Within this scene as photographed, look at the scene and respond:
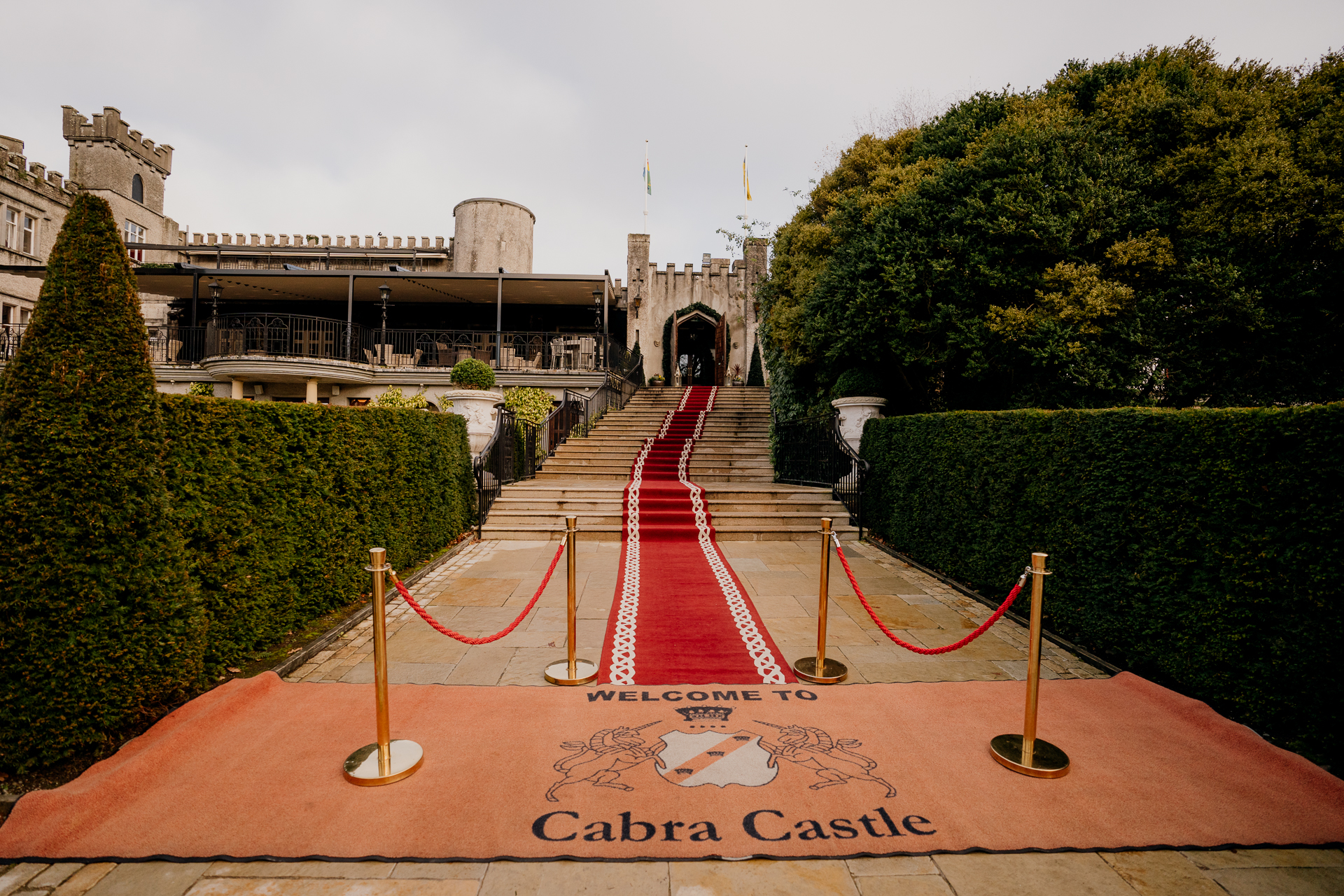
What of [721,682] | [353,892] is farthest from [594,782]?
[721,682]

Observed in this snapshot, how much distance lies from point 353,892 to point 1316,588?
479 centimetres

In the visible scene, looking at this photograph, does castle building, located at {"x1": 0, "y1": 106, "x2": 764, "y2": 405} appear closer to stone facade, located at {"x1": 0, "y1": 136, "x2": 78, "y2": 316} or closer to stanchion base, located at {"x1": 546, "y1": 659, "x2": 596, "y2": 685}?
stone facade, located at {"x1": 0, "y1": 136, "x2": 78, "y2": 316}

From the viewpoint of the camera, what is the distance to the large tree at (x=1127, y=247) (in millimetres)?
7668

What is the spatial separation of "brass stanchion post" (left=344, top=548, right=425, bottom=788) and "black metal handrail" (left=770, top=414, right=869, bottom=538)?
796cm

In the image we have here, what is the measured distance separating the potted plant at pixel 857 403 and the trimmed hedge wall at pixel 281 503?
7.46 meters

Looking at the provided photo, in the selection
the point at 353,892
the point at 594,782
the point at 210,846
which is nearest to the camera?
the point at 353,892

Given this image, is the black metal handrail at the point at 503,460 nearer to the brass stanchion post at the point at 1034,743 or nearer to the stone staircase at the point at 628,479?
the stone staircase at the point at 628,479

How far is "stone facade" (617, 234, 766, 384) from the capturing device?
24.9 m

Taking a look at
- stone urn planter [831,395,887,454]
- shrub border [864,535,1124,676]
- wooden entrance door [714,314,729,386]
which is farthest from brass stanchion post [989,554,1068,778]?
wooden entrance door [714,314,729,386]

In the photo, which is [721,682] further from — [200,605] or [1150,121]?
[1150,121]

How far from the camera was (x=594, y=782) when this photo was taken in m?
2.90

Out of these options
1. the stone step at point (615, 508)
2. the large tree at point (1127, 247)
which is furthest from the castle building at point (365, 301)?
the large tree at point (1127, 247)

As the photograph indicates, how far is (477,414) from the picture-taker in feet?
34.8

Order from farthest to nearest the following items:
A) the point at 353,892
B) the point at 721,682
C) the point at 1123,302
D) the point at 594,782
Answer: the point at 1123,302 < the point at 721,682 < the point at 594,782 < the point at 353,892
